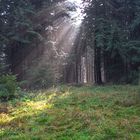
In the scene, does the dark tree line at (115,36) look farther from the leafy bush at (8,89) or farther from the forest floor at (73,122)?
the forest floor at (73,122)

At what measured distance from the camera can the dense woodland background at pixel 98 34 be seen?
33750mm

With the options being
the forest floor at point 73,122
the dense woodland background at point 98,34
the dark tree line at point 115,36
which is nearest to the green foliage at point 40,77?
the dense woodland background at point 98,34

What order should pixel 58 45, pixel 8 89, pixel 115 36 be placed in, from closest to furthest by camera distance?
pixel 8 89 → pixel 115 36 → pixel 58 45

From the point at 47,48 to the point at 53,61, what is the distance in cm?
168

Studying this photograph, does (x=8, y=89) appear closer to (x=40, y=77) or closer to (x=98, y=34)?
(x=40, y=77)

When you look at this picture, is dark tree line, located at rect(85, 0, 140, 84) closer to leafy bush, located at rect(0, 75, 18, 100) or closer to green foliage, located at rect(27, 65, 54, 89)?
green foliage, located at rect(27, 65, 54, 89)

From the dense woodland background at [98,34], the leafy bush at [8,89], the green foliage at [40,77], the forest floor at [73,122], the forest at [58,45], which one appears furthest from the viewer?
the dense woodland background at [98,34]

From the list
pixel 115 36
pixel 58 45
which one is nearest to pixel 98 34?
pixel 115 36

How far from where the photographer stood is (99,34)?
3431cm

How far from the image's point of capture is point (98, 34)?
3450 cm

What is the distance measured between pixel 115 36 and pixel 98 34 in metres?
1.79

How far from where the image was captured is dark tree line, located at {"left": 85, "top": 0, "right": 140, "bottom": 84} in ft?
110

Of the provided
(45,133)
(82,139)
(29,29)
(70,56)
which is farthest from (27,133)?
(70,56)

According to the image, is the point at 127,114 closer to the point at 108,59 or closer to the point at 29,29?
the point at 29,29
